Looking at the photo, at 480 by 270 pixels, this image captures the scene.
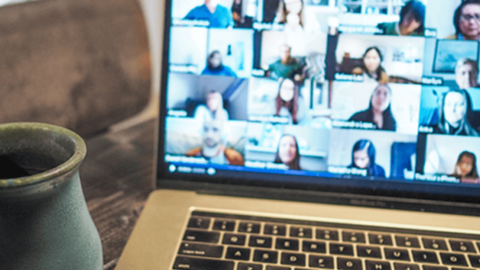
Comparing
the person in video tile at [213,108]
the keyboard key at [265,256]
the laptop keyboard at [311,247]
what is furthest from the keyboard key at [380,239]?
the person in video tile at [213,108]

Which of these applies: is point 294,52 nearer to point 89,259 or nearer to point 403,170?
point 403,170

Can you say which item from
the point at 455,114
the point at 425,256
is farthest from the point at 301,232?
the point at 455,114

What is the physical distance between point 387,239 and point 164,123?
0.31 metres

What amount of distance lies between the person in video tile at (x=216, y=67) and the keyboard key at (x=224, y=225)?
184 millimetres

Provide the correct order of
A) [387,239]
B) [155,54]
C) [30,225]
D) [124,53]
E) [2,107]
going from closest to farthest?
1. [30,225]
2. [387,239]
3. [2,107]
4. [124,53]
5. [155,54]

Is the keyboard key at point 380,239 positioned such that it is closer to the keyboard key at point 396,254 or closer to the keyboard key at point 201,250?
the keyboard key at point 396,254

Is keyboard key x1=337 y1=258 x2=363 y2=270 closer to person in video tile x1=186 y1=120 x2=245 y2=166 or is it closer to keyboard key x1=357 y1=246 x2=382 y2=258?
keyboard key x1=357 y1=246 x2=382 y2=258

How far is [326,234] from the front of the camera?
43 centimetres

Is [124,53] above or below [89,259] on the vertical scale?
above

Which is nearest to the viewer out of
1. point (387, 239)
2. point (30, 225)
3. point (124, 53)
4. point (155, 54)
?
point (30, 225)

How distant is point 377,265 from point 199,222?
200 millimetres

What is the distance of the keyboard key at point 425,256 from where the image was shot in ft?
1.30

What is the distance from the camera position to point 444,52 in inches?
18.1

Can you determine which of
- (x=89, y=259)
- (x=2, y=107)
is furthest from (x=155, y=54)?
(x=89, y=259)
